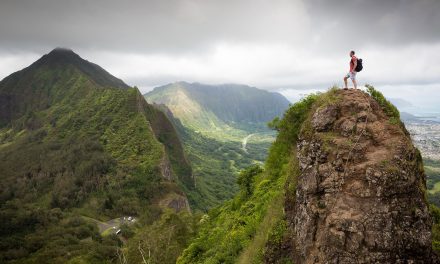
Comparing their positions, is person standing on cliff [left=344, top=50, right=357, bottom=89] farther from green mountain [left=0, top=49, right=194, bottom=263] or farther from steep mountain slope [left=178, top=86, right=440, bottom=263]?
green mountain [left=0, top=49, right=194, bottom=263]

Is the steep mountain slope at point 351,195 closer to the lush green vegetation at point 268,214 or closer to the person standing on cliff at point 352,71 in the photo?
the lush green vegetation at point 268,214

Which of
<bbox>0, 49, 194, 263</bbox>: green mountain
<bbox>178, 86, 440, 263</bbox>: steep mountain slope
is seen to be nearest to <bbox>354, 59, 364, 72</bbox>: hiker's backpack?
<bbox>178, 86, 440, 263</bbox>: steep mountain slope

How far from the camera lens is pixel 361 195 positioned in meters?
15.7

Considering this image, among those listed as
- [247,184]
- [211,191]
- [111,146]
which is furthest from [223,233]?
[211,191]

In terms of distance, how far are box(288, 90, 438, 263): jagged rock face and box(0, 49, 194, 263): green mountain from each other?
7308 cm

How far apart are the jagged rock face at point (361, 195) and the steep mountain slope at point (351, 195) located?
4cm

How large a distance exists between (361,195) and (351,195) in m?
0.44

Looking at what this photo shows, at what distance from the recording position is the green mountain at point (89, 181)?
103875 millimetres

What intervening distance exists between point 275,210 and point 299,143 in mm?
4567

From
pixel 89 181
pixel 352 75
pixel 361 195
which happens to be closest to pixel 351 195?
pixel 361 195

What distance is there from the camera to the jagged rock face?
1510cm

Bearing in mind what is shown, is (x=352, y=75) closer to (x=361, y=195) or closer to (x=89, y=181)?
(x=361, y=195)

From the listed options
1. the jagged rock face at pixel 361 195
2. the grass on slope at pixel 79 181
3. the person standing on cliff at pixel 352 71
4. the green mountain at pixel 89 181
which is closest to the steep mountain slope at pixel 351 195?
the jagged rock face at pixel 361 195

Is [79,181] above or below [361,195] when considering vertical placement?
below
